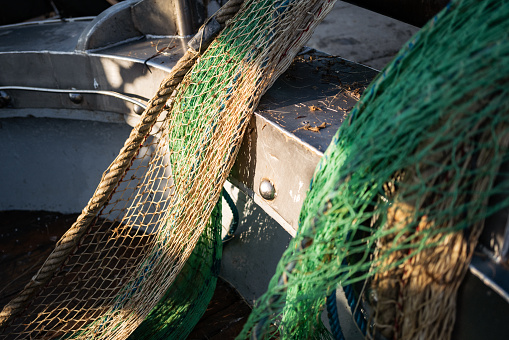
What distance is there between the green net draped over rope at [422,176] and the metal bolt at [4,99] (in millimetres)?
2838

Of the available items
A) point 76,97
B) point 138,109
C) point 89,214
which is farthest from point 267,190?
point 76,97

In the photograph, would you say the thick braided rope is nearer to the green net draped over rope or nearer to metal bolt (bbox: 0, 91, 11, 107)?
the green net draped over rope

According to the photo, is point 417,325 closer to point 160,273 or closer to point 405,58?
point 405,58

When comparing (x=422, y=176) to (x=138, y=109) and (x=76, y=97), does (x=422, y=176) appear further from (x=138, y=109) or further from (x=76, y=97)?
(x=76, y=97)

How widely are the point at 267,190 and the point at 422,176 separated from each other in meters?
0.90

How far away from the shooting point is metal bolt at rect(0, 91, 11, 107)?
127 inches

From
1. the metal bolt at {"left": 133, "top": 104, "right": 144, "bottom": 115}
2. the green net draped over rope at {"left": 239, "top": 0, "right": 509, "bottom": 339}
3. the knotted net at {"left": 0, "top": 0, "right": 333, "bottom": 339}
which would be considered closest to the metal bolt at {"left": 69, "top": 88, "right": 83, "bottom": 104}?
the metal bolt at {"left": 133, "top": 104, "right": 144, "bottom": 115}

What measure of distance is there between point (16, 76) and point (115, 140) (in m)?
0.84

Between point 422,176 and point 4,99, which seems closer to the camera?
point 422,176

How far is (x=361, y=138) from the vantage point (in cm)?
127

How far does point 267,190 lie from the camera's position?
6.47 feet

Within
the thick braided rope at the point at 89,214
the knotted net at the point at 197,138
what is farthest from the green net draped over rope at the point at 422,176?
the thick braided rope at the point at 89,214

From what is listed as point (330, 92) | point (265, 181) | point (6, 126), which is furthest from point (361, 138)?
point (6, 126)

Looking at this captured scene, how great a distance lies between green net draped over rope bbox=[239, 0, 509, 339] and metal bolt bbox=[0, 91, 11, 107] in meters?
2.84
